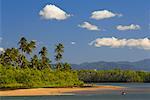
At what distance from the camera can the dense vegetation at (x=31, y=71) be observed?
95.6 metres

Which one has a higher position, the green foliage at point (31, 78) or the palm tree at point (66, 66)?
the palm tree at point (66, 66)

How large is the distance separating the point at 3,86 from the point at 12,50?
2174cm

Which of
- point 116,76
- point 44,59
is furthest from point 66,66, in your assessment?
point 116,76

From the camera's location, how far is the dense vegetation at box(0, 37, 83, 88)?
95625mm

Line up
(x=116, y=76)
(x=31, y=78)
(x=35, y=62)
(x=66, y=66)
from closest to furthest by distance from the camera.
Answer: (x=31, y=78), (x=35, y=62), (x=66, y=66), (x=116, y=76)

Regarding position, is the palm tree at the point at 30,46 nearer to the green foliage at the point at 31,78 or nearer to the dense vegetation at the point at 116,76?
the green foliage at the point at 31,78

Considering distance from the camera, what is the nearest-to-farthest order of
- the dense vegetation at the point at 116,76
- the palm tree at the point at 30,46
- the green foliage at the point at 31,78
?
1. the green foliage at the point at 31,78
2. the palm tree at the point at 30,46
3. the dense vegetation at the point at 116,76

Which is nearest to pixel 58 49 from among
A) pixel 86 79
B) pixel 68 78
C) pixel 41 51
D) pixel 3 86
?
pixel 41 51

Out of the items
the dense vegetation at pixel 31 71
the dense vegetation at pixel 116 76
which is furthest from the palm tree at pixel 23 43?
the dense vegetation at pixel 116 76

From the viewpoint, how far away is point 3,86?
91.9 m

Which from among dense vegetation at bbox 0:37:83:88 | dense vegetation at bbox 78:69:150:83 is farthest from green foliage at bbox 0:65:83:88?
dense vegetation at bbox 78:69:150:83

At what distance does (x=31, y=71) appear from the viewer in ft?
327

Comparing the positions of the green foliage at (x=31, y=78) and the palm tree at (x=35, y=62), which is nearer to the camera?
the green foliage at (x=31, y=78)

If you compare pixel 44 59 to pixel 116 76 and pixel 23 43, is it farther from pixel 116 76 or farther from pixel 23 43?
pixel 116 76
